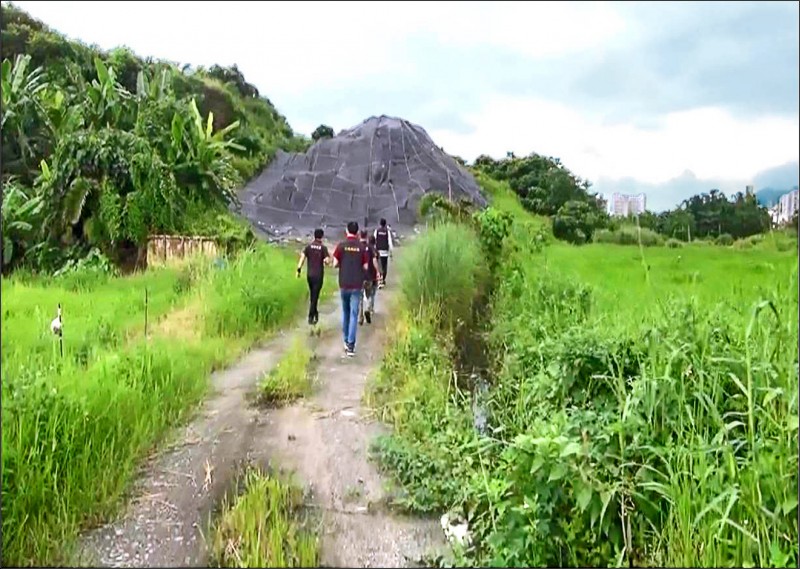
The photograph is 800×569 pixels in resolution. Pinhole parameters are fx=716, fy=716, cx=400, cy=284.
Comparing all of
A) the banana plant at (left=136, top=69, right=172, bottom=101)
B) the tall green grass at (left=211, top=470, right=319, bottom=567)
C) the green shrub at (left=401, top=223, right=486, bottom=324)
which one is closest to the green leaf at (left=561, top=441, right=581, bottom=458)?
the tall green grass at (left=211, top=470, right=319, bottom=567)

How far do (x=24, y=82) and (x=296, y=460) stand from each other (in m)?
1.36

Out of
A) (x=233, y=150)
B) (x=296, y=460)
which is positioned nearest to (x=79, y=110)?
(x=233, y=150)

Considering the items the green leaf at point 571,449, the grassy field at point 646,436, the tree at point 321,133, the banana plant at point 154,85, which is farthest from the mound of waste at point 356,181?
the green leaf at point 571,449

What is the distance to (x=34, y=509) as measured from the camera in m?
1.80

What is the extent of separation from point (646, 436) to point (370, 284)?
8.33 ft

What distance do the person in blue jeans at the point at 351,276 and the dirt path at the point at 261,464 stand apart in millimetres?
717

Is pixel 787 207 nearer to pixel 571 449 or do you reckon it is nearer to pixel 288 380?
pixel 571 449

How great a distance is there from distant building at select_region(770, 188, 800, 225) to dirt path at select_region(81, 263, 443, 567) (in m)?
1.36

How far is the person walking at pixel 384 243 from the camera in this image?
323cm

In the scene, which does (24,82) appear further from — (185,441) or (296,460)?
(296,460)

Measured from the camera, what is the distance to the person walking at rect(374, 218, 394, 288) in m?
3.23

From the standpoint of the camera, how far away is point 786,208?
206 centimetres

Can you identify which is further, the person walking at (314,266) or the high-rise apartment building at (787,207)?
the person walking at (314,266)

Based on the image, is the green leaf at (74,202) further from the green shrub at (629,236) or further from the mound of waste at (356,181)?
the green shrub at (629,236)
